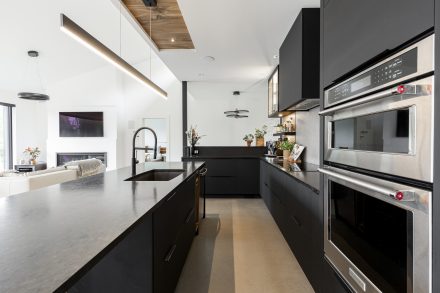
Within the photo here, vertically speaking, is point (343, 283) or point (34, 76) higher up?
point (34, 76)

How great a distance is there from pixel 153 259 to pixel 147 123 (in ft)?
21.6

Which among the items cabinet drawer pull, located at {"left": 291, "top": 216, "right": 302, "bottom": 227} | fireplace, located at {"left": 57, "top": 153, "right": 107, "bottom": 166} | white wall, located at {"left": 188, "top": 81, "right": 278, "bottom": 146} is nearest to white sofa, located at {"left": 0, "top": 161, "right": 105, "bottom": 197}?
cabinet drawer pull, located at {"left": 291, "top": 216, "right": 302, "bottom": 227}

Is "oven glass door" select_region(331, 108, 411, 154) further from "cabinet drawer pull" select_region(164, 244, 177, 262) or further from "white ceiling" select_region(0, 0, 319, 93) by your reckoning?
"white ceiling" select_region(0, 0, 319, 93)

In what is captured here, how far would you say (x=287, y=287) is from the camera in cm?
192

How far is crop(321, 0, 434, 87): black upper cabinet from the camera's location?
0.74 meters

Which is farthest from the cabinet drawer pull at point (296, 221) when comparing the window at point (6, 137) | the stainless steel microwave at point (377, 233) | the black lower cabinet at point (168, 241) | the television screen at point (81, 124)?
the window at point (6, 137)

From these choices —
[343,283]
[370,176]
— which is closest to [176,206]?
[343,283]

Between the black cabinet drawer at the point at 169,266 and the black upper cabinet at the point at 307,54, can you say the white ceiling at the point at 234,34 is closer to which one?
the black upper cabinet at the point at 307,54

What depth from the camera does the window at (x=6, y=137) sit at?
257 inches

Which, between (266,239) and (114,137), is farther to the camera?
(114,137)

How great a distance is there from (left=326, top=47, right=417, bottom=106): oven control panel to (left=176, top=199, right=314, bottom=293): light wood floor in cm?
156

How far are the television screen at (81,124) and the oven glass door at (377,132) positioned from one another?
720 cm

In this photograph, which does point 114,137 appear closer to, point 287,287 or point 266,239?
point 266,239

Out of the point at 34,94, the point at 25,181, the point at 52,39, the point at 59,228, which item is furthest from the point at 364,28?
the point at 52,39
